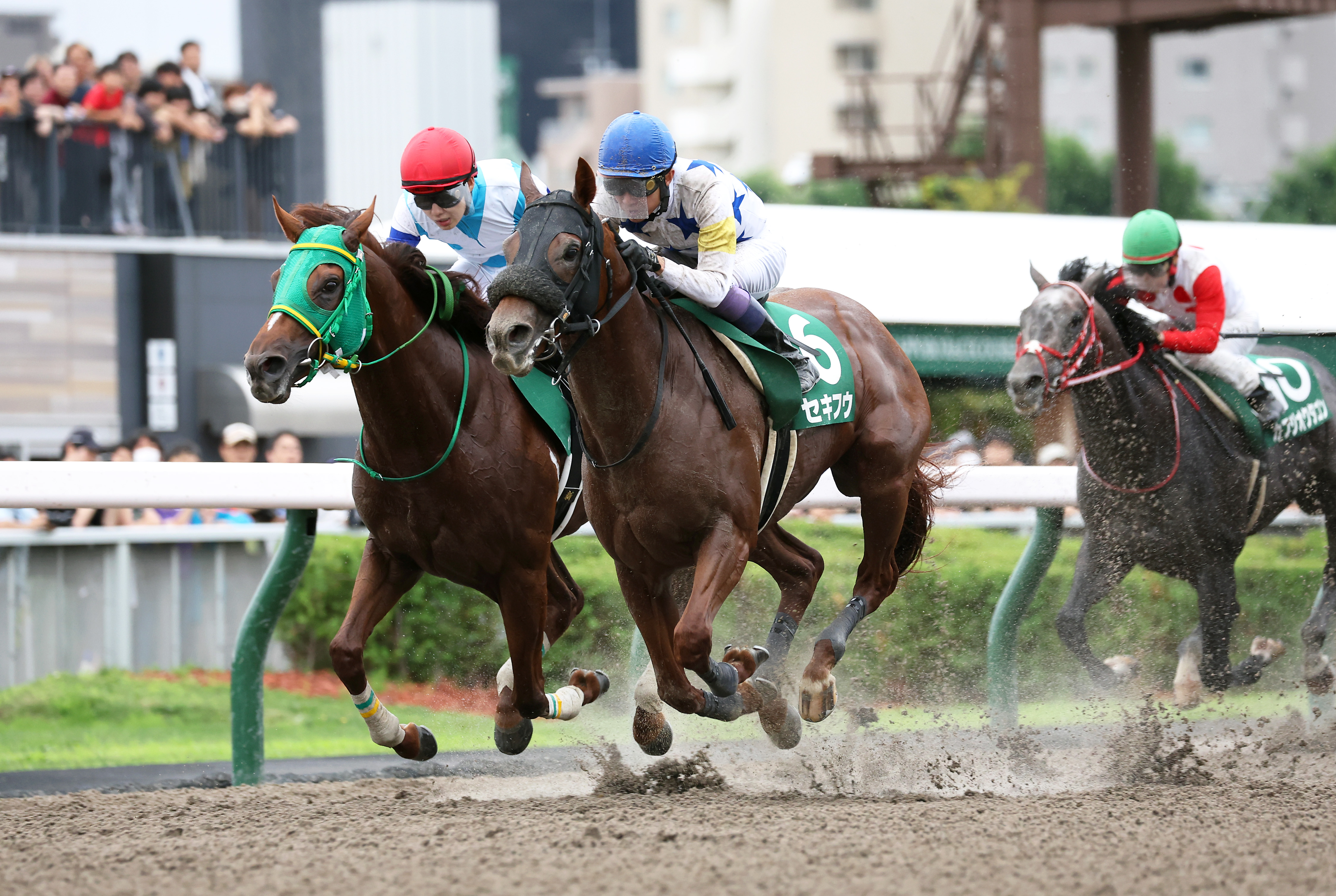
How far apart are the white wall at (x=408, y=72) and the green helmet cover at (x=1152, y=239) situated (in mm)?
19114

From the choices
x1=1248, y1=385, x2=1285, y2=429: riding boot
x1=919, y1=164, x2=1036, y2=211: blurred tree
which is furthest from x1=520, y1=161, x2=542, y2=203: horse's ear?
x1=919, y1=164, x2=1036, y2=211: blurred tree

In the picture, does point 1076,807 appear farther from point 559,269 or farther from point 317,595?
point 317,595

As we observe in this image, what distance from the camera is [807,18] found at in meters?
43.8

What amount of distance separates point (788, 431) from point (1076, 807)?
1.34 meters

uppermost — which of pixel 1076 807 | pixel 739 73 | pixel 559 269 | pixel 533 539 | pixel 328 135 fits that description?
pixel 739 73

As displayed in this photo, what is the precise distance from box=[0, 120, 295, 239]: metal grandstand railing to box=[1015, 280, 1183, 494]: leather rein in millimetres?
7931

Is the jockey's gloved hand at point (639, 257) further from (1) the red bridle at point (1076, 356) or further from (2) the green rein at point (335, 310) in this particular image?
(1) the red bridle at point (1076, 356)

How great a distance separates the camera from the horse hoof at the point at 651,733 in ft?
14.3

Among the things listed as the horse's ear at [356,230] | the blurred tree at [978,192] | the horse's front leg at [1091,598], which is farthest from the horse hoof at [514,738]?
the blurred tree at [978,192]

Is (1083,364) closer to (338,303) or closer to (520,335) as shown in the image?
(520,335)

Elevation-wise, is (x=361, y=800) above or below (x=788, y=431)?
below

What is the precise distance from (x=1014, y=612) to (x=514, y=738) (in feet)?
7.11

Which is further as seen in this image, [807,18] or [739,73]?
[739,73]

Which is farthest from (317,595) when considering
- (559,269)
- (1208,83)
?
(1208,83)
